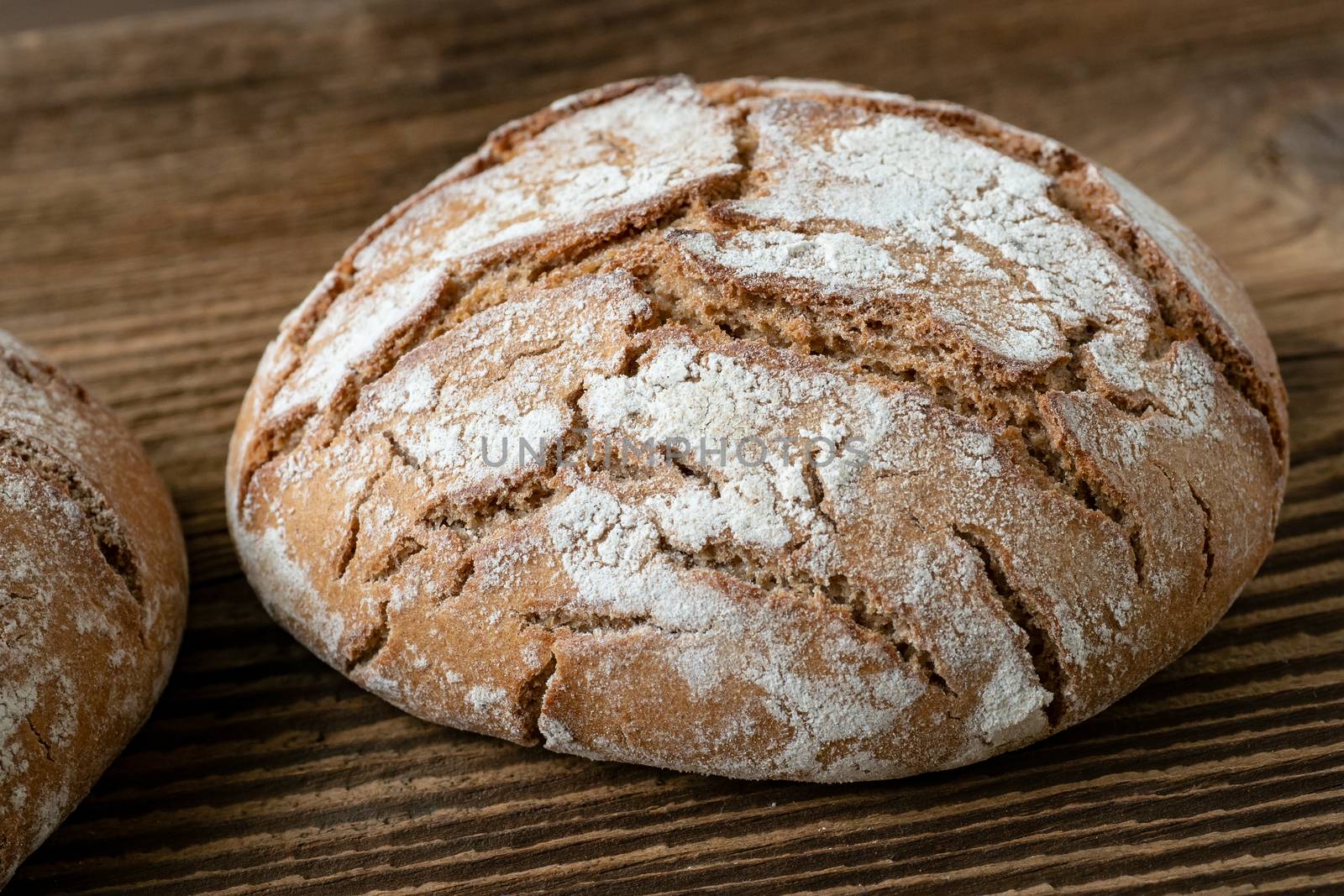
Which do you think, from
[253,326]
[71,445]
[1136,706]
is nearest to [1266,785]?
[1136,706]

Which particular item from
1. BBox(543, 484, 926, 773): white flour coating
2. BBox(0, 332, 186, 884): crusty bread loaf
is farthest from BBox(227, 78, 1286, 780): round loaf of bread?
BBox(0, 332, 186, 884): crusty bread loaf

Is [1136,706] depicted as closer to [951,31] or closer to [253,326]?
[253,326]

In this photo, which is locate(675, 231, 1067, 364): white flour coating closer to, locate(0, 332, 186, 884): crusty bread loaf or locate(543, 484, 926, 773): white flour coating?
locate(543, 484, 926, 773): white flour coating

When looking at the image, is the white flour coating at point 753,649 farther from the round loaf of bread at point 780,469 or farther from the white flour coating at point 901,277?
the white flour coating at point 901,277

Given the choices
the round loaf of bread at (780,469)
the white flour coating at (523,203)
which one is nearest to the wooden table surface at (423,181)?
the round loaf of bread at (780,469)

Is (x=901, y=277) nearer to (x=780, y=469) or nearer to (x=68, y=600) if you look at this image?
(x=780, y=469)

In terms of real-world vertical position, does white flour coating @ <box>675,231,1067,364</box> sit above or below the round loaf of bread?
above
